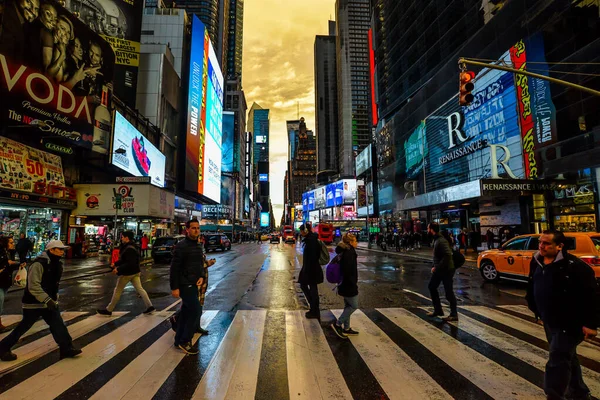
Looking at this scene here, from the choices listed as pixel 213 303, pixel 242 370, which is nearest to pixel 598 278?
pixel 242 370

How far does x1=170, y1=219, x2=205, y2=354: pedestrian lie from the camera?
4.80 metres

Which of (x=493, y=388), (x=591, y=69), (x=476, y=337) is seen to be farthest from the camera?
(x=591, y=69)

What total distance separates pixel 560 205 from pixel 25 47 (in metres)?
34.9

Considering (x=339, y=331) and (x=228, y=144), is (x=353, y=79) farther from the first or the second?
(x=339, y=331)

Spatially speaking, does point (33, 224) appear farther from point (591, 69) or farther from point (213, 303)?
point (591, 69)

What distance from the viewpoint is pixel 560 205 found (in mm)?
20141

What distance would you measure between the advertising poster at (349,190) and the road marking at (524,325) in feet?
332

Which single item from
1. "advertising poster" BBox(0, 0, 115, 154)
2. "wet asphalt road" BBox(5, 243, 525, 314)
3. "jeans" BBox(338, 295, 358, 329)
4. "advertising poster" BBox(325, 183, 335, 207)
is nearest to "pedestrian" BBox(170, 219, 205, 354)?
"jeans" BBox(338, 295, 358, 329)

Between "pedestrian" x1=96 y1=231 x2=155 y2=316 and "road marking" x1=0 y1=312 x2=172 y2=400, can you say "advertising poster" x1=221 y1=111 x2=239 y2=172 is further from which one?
"road marking" x1=0 y1=312 x2=172 y2=400

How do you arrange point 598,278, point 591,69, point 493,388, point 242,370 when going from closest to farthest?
point 493,388
point 242,370
point 598,278
point 591,69

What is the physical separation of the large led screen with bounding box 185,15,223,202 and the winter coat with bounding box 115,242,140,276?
4460 centimetres

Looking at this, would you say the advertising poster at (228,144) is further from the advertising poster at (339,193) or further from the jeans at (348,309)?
the jeans at (348,309)

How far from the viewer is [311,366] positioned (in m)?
4.22

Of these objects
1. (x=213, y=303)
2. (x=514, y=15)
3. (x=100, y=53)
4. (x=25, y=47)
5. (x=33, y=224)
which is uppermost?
(x=514, y=15)
